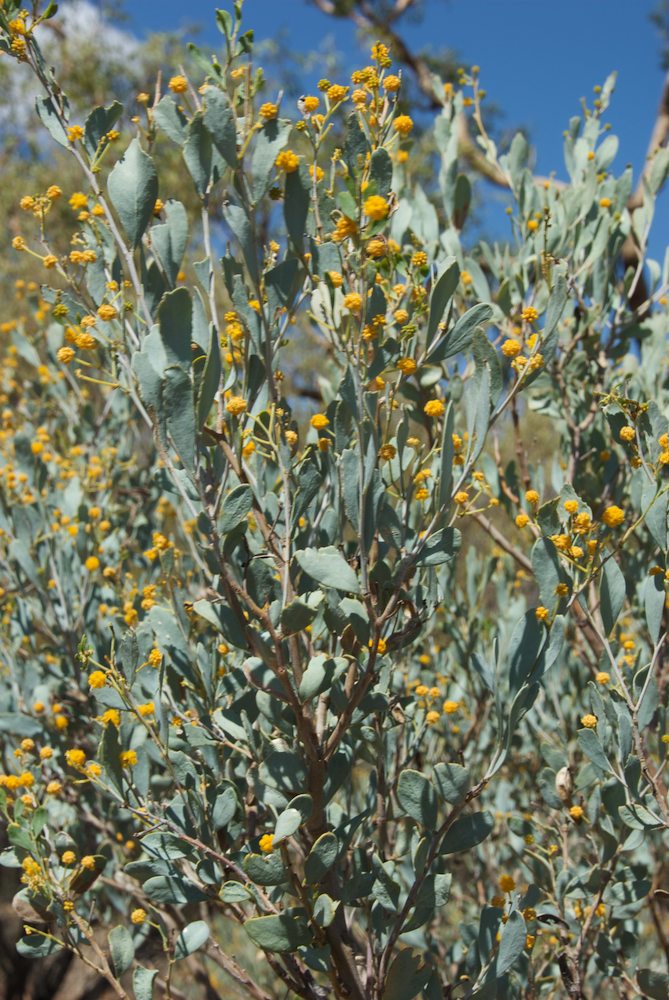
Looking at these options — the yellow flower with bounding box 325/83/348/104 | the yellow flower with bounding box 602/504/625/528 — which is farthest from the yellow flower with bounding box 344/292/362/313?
the yellow flower with bounding box 602/504/625/528

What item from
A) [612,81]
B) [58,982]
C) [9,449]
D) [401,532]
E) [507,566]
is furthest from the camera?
[58,982]

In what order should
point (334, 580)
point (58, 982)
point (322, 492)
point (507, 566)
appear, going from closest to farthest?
point (334, 580), point (322, 492), point (507, 566), point (58, 982)

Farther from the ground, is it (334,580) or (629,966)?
(334,580)

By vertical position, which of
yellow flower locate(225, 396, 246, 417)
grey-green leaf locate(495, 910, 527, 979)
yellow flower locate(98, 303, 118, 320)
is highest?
yellow flower locate(98, 303, 118, 320)

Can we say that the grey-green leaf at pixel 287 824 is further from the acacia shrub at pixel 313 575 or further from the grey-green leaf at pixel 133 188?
the grey-green leaf at pixel 133 188

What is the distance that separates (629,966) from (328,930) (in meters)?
0.85

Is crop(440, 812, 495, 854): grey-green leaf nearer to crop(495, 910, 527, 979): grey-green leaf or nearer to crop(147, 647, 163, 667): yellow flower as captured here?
crop(495, 910, 527, 979): grey-green leaf

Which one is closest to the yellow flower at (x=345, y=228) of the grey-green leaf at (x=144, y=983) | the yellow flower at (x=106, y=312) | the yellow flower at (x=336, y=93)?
the yellow flower at (x=336, y=93)

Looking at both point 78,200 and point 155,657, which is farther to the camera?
point 155,657

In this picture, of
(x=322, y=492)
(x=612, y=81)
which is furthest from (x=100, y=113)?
(x=612, y=81)

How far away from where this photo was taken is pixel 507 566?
328cm

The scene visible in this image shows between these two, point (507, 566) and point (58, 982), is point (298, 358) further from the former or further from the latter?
point (507, 566)

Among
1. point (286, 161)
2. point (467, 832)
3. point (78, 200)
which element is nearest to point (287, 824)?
point (467, 832)

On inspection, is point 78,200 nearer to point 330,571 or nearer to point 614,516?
point 330,571
